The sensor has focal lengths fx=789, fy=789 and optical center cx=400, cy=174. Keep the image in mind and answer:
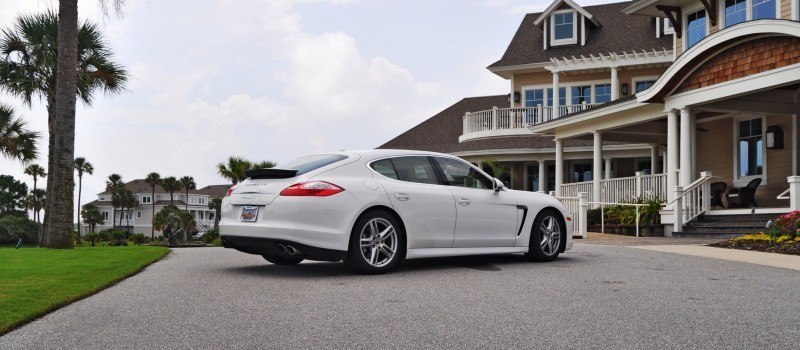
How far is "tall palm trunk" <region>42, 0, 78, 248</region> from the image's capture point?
15070 mm

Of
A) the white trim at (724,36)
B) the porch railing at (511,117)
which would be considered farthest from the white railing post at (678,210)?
the porch railing at (511,117)

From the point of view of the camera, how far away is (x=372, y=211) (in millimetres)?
8719

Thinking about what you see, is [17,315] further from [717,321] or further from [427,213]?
[717,321]

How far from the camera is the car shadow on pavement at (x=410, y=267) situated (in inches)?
359

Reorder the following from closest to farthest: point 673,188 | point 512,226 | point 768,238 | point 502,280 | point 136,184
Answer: point 502,280
point 512,226
point 768,238
point 673,188
point 136,184

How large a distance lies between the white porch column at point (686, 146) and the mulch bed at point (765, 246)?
486cm

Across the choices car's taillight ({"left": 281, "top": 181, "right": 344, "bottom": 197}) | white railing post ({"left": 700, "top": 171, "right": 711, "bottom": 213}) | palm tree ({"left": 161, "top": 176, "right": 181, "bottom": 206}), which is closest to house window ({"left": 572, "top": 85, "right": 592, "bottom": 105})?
white railing post ({"left": 700, "top": 171, "right": 711, "bottom": 213})

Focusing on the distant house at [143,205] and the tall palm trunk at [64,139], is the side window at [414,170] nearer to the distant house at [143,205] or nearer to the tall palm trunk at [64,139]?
the tall palm trunk at [64,139]

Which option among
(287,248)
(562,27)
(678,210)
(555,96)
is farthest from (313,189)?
(562,27)

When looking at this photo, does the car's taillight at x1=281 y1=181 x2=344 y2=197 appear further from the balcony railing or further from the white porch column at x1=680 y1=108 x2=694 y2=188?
the balcony railing

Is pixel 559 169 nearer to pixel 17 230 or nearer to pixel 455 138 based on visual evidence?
pixel 455 138

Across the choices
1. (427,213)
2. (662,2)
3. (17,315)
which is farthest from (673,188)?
(17,315)

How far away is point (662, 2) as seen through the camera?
2322 cm

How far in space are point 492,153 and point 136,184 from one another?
228 feet
